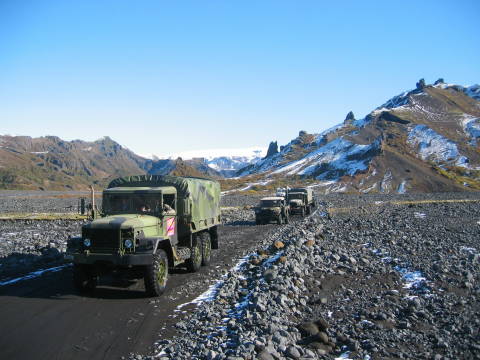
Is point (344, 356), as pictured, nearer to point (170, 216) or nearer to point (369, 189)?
point (170, 216)

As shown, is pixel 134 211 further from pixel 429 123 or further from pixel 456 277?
pixel 429 123

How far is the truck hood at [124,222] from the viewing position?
1209 centimetres

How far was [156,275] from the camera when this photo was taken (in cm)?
1230

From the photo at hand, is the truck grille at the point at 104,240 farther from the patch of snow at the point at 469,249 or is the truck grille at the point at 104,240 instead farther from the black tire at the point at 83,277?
the patch of snow at the point at 469,249

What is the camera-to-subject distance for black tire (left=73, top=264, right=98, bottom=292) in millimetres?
12570

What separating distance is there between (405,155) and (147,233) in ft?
417

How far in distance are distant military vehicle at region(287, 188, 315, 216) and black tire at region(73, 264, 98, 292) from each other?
3081 centimetres

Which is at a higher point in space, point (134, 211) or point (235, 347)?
point (134, 211)

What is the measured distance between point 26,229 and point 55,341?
2852 centimetres

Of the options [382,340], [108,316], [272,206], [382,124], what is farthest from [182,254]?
[382,124]

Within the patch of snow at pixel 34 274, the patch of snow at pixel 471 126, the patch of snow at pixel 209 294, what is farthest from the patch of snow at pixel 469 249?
the patch of snow at pixel 471 126

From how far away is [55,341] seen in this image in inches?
361

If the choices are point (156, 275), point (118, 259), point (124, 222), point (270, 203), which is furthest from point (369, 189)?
point (118, 259)

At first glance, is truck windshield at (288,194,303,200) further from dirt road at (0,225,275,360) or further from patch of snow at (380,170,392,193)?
patch of snow at (380,170,392,193)
